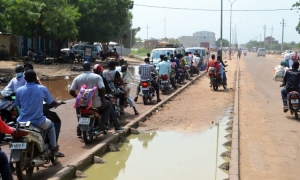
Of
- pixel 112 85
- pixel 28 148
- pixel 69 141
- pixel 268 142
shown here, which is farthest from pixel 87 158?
pixel 268 142

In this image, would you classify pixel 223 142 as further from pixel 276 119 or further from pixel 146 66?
pixel 146 66

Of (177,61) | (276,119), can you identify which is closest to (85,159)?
(276,119)

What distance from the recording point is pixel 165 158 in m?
8.50

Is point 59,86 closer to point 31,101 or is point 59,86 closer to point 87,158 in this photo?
point 87,158

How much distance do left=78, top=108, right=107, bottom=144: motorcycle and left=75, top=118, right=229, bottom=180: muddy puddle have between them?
572 mm

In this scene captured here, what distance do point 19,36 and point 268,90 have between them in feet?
83.3

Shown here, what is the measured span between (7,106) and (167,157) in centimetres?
332

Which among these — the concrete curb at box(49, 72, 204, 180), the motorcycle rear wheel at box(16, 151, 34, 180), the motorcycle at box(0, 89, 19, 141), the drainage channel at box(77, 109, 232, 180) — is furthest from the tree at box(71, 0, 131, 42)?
the motorcycle rear wheel at box(16, 151, 34, 180)

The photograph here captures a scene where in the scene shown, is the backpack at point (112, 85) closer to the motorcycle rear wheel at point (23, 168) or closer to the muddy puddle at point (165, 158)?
the muddy puddle at point (165, 158)

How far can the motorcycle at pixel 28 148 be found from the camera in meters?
6.07

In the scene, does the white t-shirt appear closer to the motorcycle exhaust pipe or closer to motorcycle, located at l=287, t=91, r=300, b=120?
the motorcycle exhaust pipe

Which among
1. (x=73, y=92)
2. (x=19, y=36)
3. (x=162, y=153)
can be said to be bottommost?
(x=162, y=153)

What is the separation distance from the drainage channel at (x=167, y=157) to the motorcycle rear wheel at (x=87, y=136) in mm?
443

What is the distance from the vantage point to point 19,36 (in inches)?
1550
